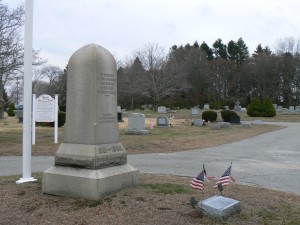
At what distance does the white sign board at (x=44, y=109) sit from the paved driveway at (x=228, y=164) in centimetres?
422

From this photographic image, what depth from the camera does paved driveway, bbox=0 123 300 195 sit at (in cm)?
885

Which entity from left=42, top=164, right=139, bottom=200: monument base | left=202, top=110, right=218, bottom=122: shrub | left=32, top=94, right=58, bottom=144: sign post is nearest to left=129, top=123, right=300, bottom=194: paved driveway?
left=42, top=164, right=139, bottom=200: monument base

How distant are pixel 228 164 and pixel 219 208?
21.3ft

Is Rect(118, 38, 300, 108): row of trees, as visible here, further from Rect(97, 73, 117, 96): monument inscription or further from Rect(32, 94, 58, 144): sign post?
Rect(97, 73, 117, 96): monument inscription

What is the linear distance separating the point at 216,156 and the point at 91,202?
8182mm

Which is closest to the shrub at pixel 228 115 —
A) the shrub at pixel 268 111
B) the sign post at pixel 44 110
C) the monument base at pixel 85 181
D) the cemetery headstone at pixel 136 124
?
the cemetery headstone at pixel 136 124

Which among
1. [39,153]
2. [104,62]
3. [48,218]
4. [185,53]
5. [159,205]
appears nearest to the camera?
[48,218]

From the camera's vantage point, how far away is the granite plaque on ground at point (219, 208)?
476 centimetres

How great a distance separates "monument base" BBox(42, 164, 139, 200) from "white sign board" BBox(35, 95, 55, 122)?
1036cm

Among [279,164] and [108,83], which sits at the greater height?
[108,83]

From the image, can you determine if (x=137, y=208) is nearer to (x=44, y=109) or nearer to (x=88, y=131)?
(x=88, y=131)

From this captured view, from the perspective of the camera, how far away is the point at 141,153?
13.4 meters

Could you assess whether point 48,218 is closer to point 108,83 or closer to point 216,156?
point 108,83

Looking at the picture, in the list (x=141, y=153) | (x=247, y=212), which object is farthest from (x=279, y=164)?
(x=247, y=212)
